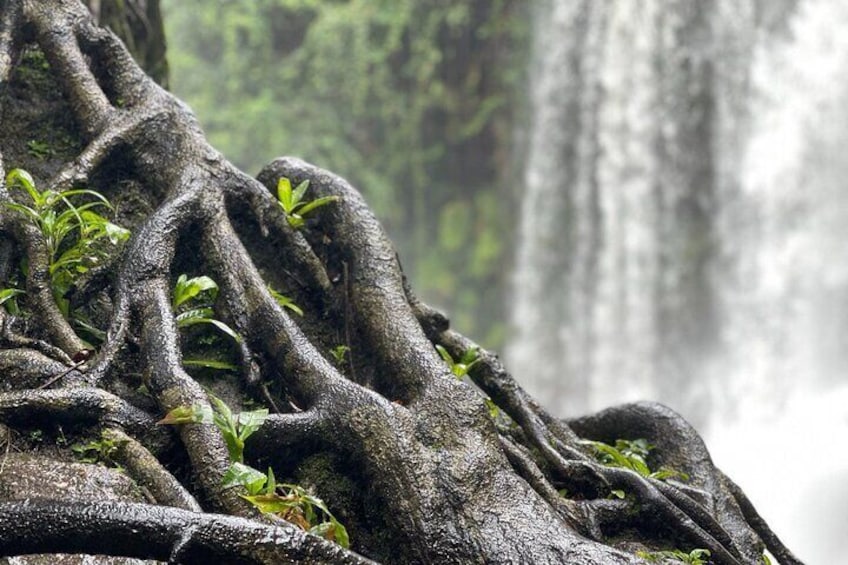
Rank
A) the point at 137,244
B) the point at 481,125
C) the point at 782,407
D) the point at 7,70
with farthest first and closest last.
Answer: the point at 481,125 < the point at 782,407 < the point at 7,70 < the point at 137,244

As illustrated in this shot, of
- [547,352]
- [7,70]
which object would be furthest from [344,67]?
[7,70]

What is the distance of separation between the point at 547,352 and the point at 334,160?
6.05 meters

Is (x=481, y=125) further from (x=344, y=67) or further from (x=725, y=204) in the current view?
(x=725, y=204)

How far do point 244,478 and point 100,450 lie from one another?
1.31ft

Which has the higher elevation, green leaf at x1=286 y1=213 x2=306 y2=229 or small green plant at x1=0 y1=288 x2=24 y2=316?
green leaf at x1=286 y1=213 x2=306 y2=229

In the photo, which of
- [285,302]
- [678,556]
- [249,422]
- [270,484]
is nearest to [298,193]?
[285,302]

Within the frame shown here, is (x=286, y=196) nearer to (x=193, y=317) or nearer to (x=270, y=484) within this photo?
(x=193, y=317)

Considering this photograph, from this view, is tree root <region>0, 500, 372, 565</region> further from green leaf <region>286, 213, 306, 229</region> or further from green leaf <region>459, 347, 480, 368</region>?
green leaf <region>286, 213, 306, 229</region>

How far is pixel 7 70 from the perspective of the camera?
4062 mm

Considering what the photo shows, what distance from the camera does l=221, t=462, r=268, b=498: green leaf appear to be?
267 centimetres

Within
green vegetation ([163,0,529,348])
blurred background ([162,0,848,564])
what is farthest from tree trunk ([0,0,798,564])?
green vegetation ([163,0,529,348])

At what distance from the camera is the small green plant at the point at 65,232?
3.32m

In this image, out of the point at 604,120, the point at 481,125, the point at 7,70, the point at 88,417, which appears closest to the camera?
→ the point at 88,417

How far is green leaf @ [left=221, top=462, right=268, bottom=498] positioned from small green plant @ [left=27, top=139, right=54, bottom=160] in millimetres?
1978
